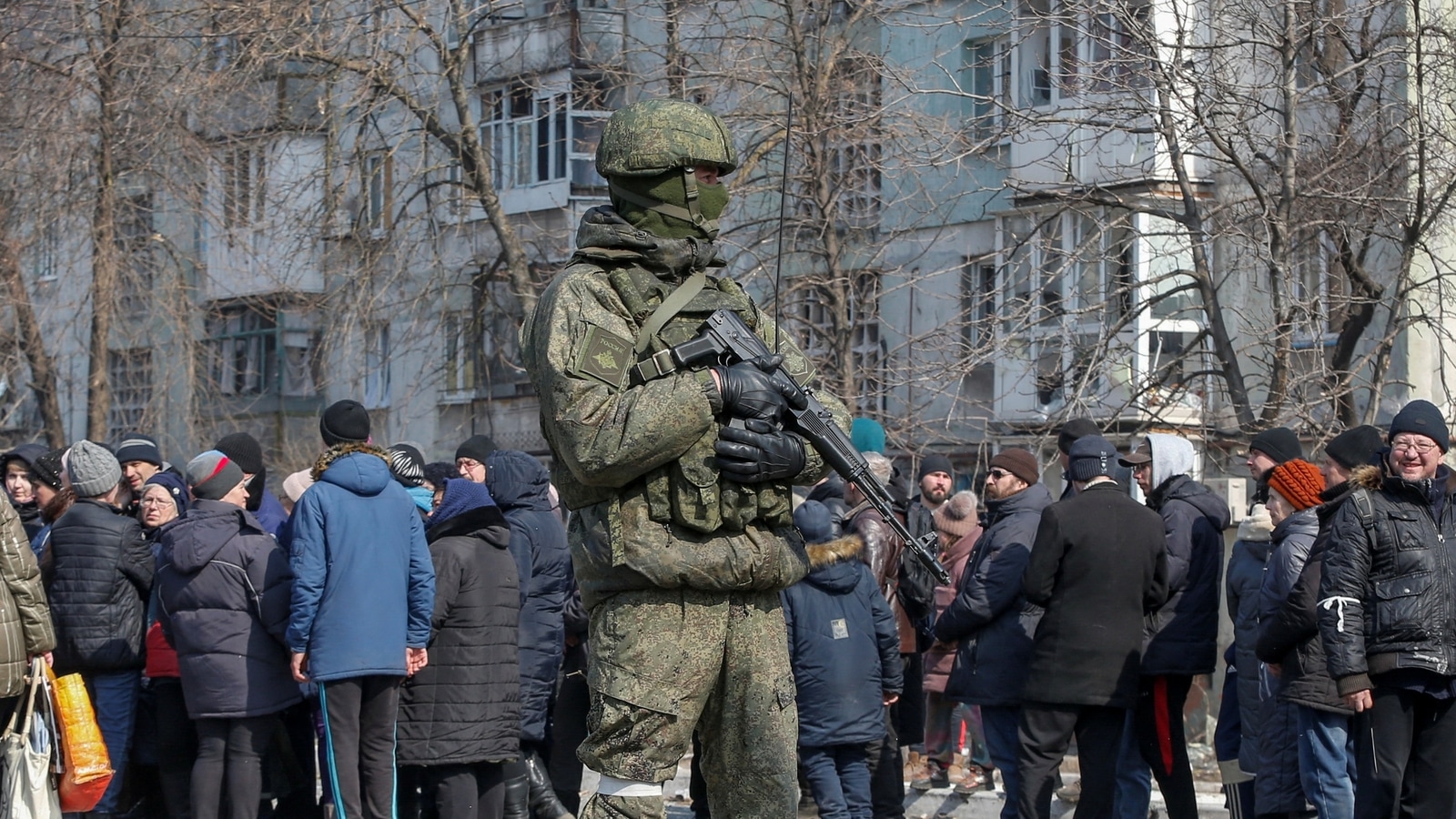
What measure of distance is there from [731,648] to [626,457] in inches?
25.9

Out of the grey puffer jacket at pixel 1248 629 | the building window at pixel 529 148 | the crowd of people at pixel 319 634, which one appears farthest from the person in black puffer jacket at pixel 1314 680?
the building window at pixel 529 148

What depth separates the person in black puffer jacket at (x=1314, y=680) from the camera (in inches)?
284

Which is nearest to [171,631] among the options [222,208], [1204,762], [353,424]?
[353,424]

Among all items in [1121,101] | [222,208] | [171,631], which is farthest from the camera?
[222,208]

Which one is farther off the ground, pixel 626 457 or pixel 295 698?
pixel 626 457

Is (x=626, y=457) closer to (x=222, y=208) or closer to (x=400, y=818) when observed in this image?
(x=400, y=818)

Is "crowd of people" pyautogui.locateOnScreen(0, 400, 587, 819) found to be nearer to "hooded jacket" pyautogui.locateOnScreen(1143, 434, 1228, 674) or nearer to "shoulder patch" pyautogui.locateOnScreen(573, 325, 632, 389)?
"hooded jacket" pyautogui.locateOnScreen(1143, 434, 1228, 674)

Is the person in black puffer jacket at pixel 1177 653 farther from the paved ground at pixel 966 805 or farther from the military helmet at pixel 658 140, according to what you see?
the military helmet at pixel 658 140

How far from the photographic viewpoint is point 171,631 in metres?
8.04

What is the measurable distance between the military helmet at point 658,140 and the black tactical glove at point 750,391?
23.4 inches

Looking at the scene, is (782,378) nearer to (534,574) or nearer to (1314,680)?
(1314,680)

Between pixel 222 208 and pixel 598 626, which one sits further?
pixel 222 208

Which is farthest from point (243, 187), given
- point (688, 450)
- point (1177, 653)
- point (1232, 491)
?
point (688, 450)

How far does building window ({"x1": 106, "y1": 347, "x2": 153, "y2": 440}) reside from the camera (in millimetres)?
20500
